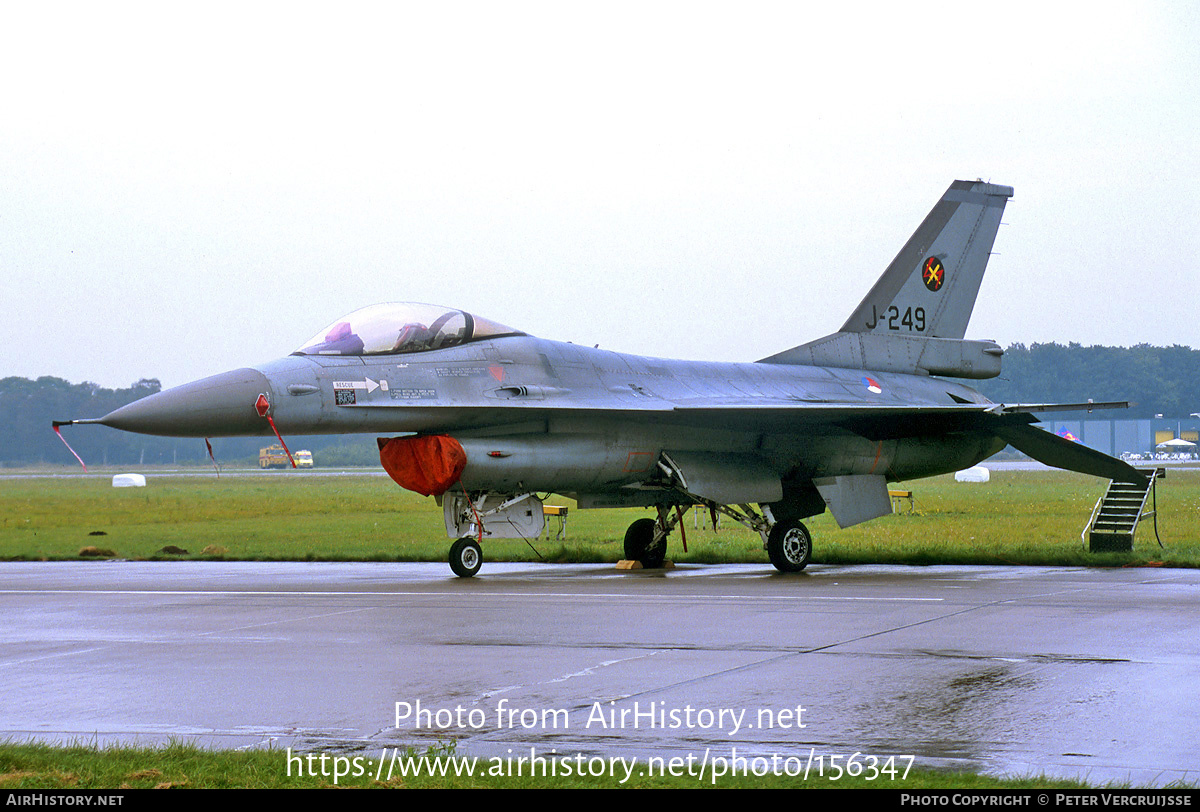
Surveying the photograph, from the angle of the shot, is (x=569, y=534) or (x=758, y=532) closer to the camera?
(x=758, y=532)

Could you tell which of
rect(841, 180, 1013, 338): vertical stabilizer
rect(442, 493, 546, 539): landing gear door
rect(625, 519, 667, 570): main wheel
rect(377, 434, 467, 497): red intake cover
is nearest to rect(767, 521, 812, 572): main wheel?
rect(625, 519, 667, 570): main wheel

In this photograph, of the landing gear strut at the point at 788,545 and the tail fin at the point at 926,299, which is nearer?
the landing gear strut at the point at 788,545

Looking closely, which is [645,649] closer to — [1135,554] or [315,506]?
[1135,554]

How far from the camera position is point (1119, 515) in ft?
56.9

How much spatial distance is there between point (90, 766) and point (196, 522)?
25.1 m

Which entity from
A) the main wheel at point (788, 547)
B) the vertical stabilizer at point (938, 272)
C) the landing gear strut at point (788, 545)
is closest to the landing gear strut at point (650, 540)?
the landing gear strut at point (788, 545)

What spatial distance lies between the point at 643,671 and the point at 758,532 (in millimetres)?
9629

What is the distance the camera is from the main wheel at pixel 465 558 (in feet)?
47.6

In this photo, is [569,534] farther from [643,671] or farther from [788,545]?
[643,671]

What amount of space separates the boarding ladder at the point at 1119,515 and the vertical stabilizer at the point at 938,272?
3.72m

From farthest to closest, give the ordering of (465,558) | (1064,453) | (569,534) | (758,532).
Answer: (569,534)
(1064,453)
(758,532)
(465,558)

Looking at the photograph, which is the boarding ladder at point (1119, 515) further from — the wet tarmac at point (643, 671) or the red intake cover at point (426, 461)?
the red intake cover at point (426, 461)

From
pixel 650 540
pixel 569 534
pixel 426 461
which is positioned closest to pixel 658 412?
pixel 650 540

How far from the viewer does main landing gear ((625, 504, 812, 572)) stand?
1583 cm
